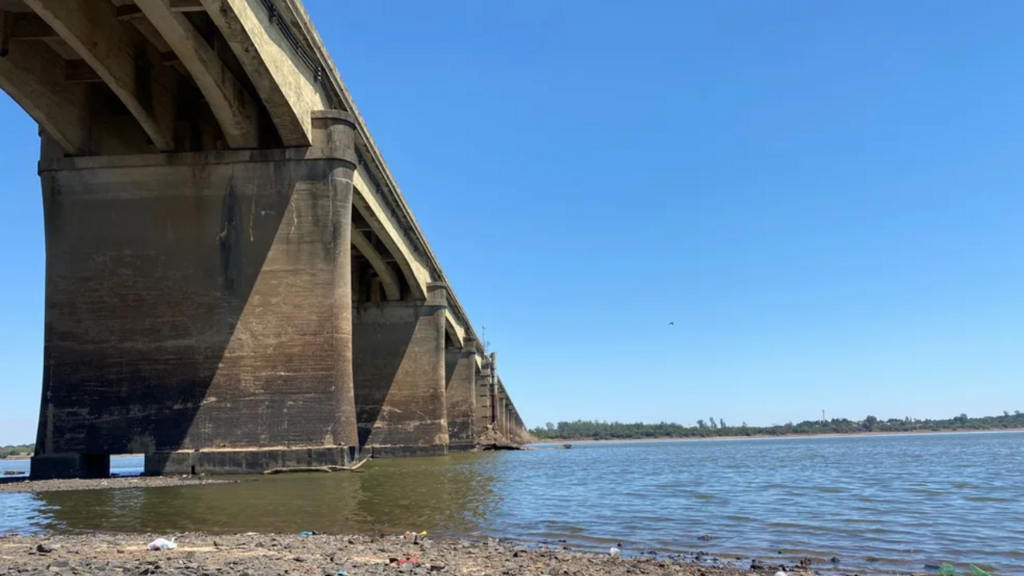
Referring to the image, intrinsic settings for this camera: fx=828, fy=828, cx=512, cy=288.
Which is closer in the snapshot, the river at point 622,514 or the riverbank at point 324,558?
the riverbank at point 324,558

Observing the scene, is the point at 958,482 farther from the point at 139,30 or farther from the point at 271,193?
the point at 139,30

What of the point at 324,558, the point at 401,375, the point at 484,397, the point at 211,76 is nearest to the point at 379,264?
the point at 401,375

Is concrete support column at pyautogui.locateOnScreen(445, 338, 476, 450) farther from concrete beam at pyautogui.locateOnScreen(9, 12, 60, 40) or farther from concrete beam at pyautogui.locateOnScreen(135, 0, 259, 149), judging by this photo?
concrete beam at pyautogui.locateOnScreen(9, 12, 60, 40)

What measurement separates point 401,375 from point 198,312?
867 inches

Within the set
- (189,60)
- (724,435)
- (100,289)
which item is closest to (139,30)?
(189,60)

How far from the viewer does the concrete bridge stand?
1936cm

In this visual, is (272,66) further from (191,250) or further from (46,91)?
(46,91)

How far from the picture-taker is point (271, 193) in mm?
20812

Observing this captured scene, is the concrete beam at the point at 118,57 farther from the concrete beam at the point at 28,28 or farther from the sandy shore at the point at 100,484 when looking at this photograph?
the sandy shore at the point at 100,484

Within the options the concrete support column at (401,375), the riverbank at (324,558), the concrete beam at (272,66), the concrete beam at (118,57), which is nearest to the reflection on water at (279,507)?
the riverbank at (324,558)

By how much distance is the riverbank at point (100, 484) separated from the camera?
54.7 feet

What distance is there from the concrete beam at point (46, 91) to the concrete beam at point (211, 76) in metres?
3.24

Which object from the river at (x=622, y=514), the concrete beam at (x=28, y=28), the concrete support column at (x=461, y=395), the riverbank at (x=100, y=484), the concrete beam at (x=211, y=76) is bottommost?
the river at (x=622, y=514)

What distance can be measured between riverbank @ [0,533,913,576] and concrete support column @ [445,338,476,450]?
46.2 metres
